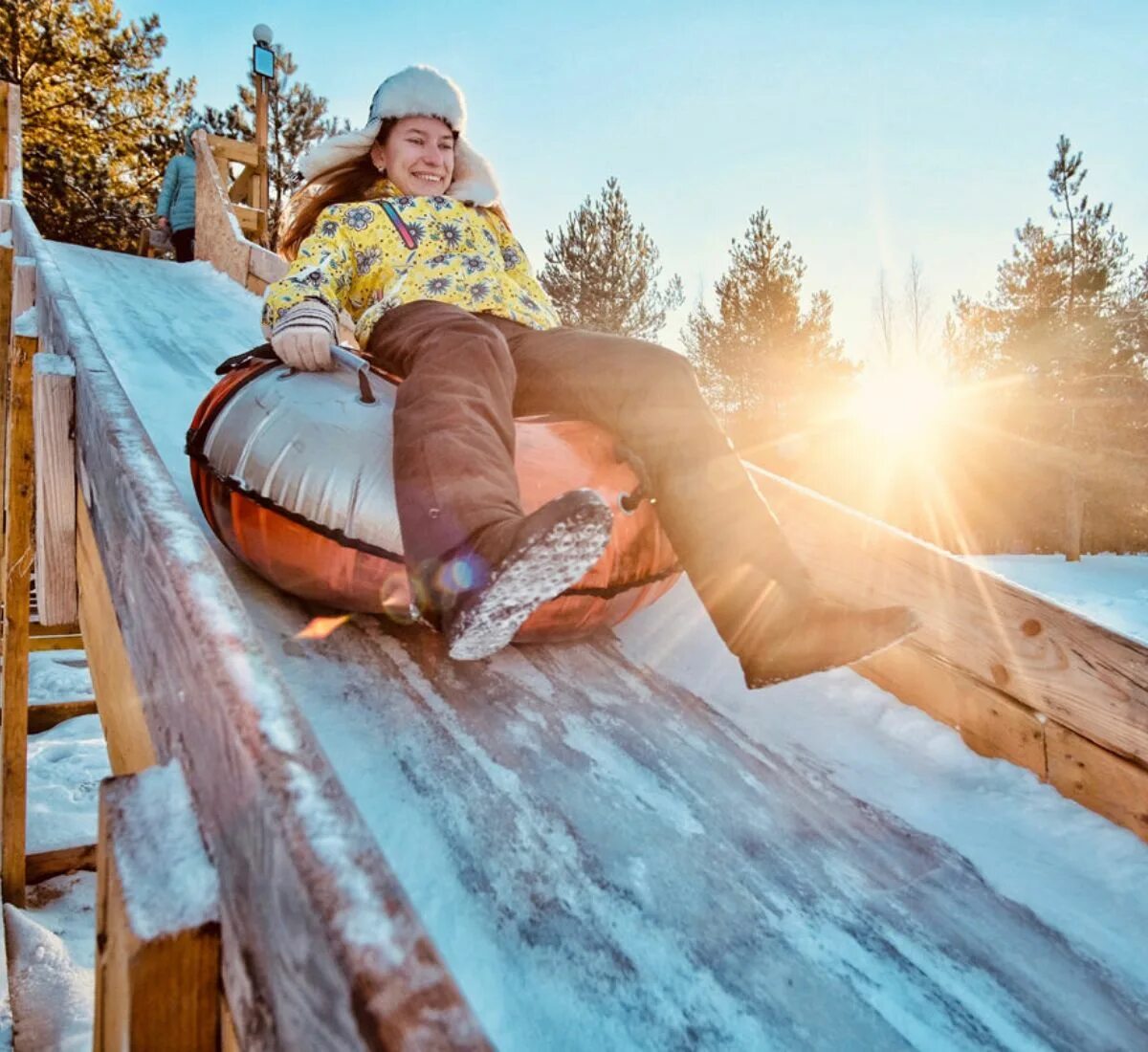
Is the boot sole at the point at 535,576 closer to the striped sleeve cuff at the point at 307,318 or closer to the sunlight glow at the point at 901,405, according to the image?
the striped sleeve cuff at the point at 307,318

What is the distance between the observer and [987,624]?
50.6 inches

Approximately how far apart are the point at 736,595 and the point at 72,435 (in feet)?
4.04

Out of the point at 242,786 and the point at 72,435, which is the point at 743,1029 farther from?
the point at 72,435

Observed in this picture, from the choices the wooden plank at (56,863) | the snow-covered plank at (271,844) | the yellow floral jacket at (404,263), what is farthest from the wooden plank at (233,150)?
the snow-covered plank at (271,844)

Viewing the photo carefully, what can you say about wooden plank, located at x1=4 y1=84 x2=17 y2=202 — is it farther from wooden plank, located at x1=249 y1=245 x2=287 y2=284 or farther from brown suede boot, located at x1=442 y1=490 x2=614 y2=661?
brown suede boot, located at x1=442 y1=490 x2=614 y2=661

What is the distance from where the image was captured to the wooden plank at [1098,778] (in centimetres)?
109

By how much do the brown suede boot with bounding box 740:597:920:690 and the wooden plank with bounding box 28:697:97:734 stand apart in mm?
3439

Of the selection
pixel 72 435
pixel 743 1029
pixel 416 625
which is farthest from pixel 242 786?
pixel 72 435

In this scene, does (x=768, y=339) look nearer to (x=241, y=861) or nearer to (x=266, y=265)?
(x=266, y=265)

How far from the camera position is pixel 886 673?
4.77 feet

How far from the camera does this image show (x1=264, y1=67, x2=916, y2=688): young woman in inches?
37.1

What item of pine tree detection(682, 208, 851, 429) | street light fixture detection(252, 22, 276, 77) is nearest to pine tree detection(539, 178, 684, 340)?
pine tree detection(682, 208, 851, 429)

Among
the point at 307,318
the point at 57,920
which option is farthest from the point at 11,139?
the point at 307,318

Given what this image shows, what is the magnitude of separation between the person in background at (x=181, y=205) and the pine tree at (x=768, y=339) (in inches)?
505
